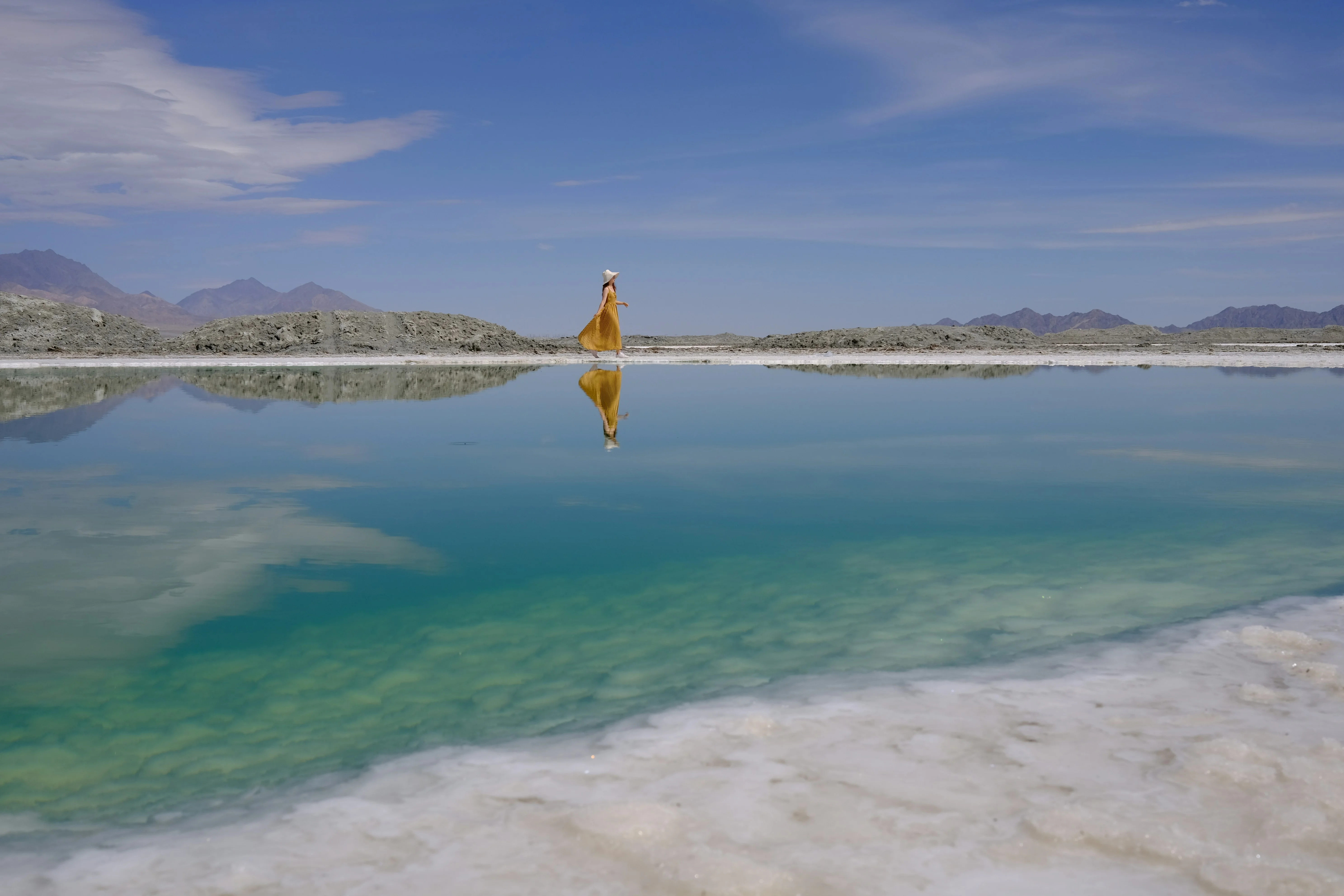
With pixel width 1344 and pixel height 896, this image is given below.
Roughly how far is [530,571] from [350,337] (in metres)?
51.7

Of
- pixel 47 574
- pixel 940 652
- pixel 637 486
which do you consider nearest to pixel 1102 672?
pixel 940 652

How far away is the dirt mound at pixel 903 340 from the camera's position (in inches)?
2398

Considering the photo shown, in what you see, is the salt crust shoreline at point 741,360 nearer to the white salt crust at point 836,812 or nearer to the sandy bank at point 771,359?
the sandy bank at point 771,359

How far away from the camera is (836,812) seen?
3.48 meters

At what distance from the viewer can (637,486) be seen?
1049 cm

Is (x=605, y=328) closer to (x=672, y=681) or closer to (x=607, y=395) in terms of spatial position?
(x=607, y=395)

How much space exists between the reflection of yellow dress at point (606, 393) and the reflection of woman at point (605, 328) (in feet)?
7.00

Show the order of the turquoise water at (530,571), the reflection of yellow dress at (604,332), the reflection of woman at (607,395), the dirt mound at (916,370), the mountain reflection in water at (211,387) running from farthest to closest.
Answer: the reflection of yellow dress at (604,332)
the dirt mound at (916,370)
the mountain reflection in water at (211,387)
the reflection of woman at (607,395)
the turquoise water at (530,571)

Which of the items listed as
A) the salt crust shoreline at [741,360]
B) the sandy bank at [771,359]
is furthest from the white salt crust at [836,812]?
the salt crust shoreline at [741,360]

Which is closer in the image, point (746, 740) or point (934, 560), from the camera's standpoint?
point (746, 740)

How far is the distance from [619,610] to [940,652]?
6.45 feet

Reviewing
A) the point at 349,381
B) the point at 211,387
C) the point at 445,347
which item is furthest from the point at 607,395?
the point at 445,347

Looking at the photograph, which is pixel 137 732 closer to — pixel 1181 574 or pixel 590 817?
pixel 590 817

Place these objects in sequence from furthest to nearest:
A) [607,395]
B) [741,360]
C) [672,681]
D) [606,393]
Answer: [741,360] < [606,393] < [607,395] < [672,681]
